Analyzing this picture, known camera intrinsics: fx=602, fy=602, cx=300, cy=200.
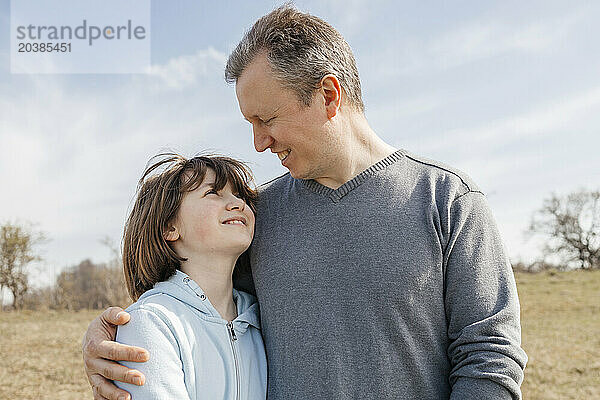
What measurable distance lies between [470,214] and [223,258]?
726 mm

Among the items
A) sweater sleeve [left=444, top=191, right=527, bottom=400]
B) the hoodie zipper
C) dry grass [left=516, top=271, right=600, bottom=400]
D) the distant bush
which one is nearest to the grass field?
dry grass [left=516, top=271, right=600, bottom=400]

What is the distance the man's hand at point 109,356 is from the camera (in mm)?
1499

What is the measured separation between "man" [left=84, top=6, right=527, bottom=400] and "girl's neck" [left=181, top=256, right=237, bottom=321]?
0.10m

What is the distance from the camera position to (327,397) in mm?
1567

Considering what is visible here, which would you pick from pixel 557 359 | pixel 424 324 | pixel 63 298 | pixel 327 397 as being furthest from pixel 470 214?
pixel 63 298

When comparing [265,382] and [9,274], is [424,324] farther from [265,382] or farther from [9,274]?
[9,274]

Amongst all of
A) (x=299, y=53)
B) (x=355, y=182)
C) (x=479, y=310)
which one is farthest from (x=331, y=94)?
(x=479, y=310)

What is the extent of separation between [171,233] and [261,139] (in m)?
0.41

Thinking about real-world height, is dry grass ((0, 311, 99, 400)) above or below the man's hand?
below

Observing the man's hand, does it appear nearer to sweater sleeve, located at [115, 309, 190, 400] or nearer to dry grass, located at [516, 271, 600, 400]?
sweater sleeve, located at [115, 309, 190, 400]

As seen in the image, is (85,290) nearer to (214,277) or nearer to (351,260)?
(214,277)

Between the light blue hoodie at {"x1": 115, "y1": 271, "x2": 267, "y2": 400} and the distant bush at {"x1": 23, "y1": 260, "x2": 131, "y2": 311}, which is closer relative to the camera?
the light blue hoodie at {"x1": 115, "y1": 271, "x2": 267, "y2": 400}

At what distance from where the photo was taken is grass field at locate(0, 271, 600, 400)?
5.92 m

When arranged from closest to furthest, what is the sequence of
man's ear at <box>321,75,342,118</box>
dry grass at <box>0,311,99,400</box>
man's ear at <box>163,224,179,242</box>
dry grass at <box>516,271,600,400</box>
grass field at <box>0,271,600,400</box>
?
man's ear at <box>321,75,342,118</box> < man's ear at <box>163,224,179,242</box> < dry grass at <box>516,271,600,400</box> < grass field at <box>0,271,600,400</box> < dry grass at <box>0,311,99,400</box>
